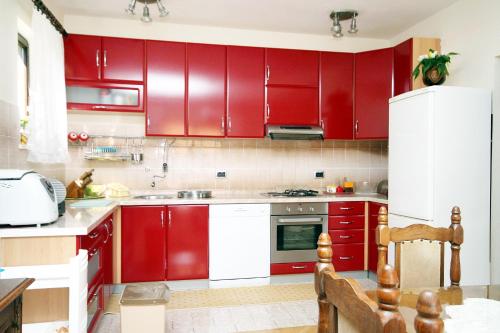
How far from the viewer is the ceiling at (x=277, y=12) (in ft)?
11.0

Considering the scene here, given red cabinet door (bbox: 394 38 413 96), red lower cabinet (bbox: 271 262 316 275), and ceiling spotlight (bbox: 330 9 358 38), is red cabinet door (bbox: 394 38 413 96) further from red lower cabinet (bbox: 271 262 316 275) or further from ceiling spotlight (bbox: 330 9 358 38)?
red lower cabinet (bbox: 271 262 316 275)

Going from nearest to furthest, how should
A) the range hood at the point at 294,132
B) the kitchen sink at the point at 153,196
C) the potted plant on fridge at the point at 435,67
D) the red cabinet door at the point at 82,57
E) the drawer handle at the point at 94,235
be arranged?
the drawer handle at the point at 94,235 → the potted plant on fridge at the point at 435,67 → the red cabinet door at the point at 82,57 → the kitchen sink at the point at 153,196 → the range hood at the point at 294,132

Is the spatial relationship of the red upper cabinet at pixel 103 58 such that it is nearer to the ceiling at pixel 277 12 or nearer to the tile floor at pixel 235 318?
the ceiling at pixel 277 12

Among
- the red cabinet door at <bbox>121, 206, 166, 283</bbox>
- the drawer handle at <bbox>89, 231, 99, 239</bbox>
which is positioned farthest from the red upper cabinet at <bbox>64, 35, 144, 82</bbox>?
the drawer handle at <bbox>89, 231, 99, 239</bbox>

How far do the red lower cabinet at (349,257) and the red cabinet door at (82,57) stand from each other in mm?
2978

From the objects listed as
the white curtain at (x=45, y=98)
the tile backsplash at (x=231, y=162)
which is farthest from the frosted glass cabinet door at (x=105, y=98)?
the white curtain at (x=45, y=98)

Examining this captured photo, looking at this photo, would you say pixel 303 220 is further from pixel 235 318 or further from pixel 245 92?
pixel 245 92

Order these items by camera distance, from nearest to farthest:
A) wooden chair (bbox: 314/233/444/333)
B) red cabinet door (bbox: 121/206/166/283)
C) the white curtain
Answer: wooden chair (bbox: 314/233/444/333)
the white curtain
red cabinet door (bbox: 121/206/166/283)

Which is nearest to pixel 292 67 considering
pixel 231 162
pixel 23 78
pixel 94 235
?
pixel 231 162

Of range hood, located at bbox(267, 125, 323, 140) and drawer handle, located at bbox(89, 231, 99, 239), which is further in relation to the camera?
range hood, located at bbox(267, 125, 323, 140)

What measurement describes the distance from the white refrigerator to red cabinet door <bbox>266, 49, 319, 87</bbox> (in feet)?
4.24

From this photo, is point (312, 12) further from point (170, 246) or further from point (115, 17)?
point (170, 246)

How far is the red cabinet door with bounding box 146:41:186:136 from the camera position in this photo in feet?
11.8

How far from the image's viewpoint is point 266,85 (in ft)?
12.7
